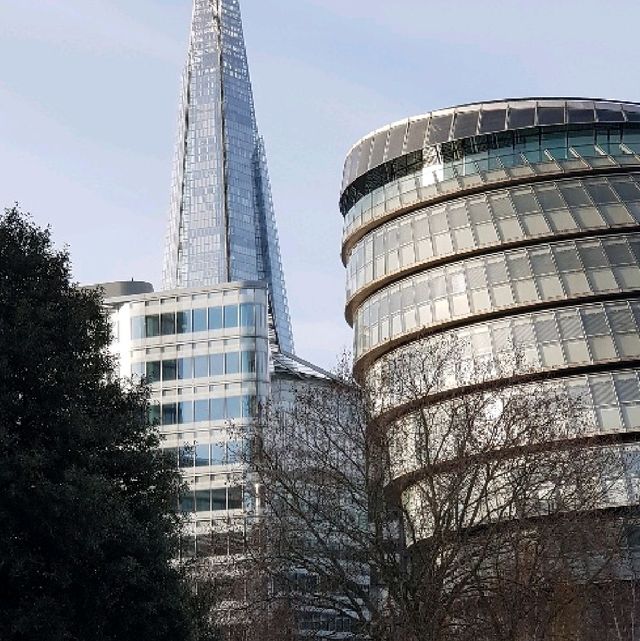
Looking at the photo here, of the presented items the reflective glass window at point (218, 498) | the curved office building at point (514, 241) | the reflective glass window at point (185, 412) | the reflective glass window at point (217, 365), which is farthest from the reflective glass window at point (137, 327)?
the curved office building at point (514, 241)

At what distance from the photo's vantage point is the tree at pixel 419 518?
97.2 feet

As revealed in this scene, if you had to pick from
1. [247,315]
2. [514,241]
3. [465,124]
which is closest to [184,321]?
[247,315]

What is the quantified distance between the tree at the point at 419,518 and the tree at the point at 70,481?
12.9 ft

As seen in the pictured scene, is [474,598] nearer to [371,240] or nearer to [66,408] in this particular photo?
[66,408]

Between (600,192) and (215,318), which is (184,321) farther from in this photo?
(600,192)

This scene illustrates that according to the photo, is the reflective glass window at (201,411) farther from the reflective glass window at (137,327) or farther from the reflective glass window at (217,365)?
the reflective glass window at (137,327)

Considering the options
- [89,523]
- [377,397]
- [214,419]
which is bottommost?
[89,523]

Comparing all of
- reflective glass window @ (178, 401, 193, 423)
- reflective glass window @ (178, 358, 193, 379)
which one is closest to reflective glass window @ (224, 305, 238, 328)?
reflective glass window @ (178, 358, 193, 379)

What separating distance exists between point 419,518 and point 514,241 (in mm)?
27133

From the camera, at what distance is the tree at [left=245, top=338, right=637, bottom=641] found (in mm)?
29625

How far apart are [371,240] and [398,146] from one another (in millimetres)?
5174

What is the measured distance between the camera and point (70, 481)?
24.0 m

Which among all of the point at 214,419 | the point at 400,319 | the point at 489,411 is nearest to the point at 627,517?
the point at 489,411

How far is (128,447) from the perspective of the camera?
27.8 m
